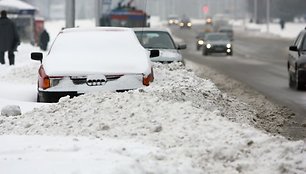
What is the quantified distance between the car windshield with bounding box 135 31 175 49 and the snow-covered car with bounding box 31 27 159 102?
20.0 feet

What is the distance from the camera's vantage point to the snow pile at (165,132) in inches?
243

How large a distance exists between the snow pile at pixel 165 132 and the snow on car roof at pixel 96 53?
699mm

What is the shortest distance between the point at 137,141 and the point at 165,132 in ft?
1.31

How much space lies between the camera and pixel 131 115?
7922 mm

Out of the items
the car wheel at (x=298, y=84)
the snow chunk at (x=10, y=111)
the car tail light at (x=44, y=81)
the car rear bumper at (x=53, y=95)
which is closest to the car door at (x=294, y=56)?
the car wheel at (x=298, y=84)

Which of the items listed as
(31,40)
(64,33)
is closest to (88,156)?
(64,33)

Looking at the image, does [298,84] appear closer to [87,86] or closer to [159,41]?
[159,41]

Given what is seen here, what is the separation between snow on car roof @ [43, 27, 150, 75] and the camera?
10.2 m

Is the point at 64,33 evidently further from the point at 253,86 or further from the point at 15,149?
the point at 253,86

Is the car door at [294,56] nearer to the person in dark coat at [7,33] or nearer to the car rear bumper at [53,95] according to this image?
the person in dark coat at [7,33]

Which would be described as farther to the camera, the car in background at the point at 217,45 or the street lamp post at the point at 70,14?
the car in background at the point at 217,45

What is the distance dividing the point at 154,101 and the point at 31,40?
106ft

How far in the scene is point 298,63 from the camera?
17.1 metres

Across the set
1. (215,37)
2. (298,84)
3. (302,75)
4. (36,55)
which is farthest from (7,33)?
(215,37)
